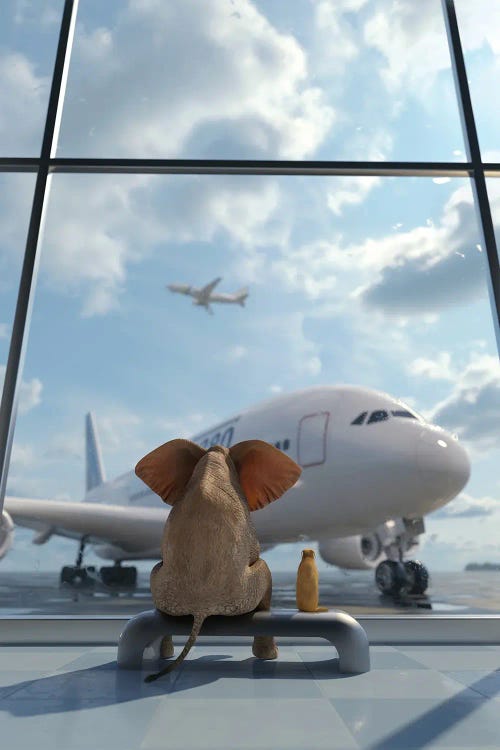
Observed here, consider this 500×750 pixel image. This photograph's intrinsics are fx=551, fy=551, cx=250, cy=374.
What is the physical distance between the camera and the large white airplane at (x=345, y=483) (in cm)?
446

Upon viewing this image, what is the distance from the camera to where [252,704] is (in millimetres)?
1219

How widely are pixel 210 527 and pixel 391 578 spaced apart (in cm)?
402

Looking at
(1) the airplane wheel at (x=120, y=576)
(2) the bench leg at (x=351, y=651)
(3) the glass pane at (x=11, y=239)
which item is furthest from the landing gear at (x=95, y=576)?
(2) the bench leg at (x=351, y=651)

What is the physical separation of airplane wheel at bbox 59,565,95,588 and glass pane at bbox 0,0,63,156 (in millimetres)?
6484

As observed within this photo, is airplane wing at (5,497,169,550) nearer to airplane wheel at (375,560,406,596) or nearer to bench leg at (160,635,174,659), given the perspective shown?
Answer: airplane wheel at (375,560,406,596)

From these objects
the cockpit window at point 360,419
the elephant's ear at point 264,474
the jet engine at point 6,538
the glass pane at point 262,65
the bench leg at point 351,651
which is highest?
the glass pane at point 262,65

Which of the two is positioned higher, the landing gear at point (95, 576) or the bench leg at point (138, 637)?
the bench leg at point (138, 637)

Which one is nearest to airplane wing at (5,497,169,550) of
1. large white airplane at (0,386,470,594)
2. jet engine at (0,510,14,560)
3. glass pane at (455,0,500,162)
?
large white airplane at (0,386,470,594)

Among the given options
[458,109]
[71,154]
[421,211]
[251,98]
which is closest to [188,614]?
[71,154]

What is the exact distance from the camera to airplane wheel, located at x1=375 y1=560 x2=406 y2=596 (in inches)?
194

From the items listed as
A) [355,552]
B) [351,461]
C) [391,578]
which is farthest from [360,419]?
[355,552]

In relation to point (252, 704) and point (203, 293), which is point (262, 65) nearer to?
point (252, 704)

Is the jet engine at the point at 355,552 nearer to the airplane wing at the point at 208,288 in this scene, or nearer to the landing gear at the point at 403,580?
the landing gear at the point at 403,580

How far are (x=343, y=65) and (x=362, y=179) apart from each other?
1.00 m
